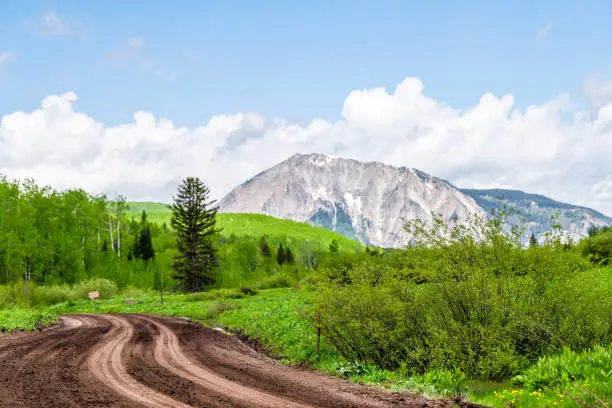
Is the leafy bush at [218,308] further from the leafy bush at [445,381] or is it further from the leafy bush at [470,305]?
the leafy bush at [445,381]

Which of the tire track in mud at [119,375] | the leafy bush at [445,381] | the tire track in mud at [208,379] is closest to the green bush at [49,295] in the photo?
the tire track in mud at [119,375]

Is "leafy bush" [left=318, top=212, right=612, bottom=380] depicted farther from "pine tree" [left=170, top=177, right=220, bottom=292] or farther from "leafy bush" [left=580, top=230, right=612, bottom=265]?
"pine tree" [left=170, top=177, right=220, bottom=292]

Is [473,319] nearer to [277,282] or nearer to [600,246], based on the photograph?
[600,246]

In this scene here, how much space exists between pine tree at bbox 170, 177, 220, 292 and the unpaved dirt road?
159ft

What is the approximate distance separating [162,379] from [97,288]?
55.9 meters

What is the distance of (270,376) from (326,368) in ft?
8.80

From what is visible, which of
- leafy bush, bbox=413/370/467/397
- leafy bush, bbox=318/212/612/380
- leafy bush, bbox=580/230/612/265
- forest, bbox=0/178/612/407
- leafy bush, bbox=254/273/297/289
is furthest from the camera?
leafy bush, bbox=254/273/297/289

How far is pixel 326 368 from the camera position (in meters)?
15.7

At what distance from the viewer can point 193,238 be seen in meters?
71.5

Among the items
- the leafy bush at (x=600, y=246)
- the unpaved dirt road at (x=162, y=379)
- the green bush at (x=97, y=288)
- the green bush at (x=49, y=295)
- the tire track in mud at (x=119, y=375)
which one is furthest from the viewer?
the green bush at (x=97, y=288)

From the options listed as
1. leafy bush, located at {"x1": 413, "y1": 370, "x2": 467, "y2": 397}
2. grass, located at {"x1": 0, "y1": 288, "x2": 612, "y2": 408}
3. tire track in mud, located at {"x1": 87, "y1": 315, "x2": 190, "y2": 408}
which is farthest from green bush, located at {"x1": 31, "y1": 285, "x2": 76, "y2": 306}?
leafy bush, located at {"x1": 413, "y1": 370, "x2": 467, "y2": 397}

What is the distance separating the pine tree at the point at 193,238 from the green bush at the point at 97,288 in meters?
9.29

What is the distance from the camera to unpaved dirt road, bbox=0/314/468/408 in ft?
34.6

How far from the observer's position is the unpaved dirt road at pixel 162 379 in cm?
1053
